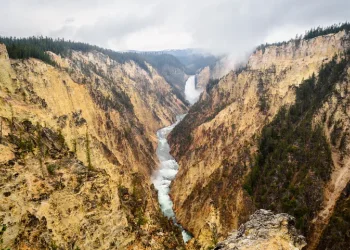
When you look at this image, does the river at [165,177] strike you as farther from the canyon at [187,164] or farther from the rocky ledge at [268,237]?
the rocky ledge at [268,237]

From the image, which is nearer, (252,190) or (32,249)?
(32,249)

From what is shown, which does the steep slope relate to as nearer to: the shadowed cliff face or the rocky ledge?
the shadowed cliff face

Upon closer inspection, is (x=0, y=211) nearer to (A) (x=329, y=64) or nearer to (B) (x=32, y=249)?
(B) (x=32, y=249)

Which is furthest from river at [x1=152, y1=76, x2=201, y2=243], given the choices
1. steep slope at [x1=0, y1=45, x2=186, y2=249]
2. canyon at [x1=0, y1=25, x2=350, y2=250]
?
steep slope at [x1=0, y1=45, x2=186, y2=249]

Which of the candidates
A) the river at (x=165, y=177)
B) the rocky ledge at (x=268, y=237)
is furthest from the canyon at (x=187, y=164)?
the river at (x=165, y=177)

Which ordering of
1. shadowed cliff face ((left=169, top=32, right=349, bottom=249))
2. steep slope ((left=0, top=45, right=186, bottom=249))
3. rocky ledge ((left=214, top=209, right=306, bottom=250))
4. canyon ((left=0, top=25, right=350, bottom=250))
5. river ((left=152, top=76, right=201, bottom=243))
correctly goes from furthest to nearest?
1. river ((left=152, top=76, right=201, bottom=243))
2. shadowed cliff face ((left=169, top=32, right=349, bottom=249))
3. canyon ((left=0, top=25, right=350, bottom=250))
4. steep slope ((left=0, top=45, right=186, bottom=249))
5. rocky ledge ((left=214, top=209, right=306, bottom=250))

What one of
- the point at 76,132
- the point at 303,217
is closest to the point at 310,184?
the point at 303,217
